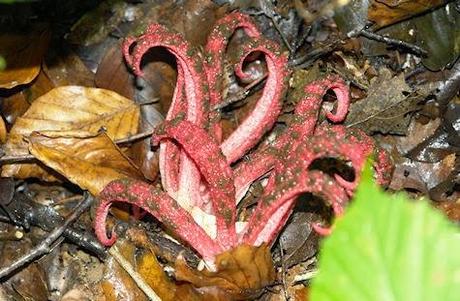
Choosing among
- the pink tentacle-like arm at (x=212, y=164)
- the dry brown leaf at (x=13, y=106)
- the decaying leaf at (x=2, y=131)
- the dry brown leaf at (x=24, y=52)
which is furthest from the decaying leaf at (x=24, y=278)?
the pink tentacle-like arm at (x=212, y=164)

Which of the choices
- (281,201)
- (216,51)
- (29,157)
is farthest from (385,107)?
(29,157)

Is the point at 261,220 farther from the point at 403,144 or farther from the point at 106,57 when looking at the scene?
the point at 106,57

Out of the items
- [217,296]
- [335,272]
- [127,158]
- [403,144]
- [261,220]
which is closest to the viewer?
[335,272]

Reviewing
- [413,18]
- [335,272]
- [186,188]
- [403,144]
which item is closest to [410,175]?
[403,144]

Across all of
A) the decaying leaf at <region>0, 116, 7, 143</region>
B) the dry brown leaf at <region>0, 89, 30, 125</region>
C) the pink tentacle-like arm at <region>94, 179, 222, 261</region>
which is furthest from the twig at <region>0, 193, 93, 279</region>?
the dry brown leaf at <region>0, 89, 30, 125</region>

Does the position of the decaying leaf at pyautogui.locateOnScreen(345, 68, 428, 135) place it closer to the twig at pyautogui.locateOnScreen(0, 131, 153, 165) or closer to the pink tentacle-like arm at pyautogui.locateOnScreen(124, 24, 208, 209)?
the pink tentacle-like arm at pyautogui.locateOnScreen(124, 24, 208, 209)

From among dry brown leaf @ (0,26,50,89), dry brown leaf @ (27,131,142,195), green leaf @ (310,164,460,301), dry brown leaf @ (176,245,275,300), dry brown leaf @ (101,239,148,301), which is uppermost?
green leaf @ (310,164,460,301)
